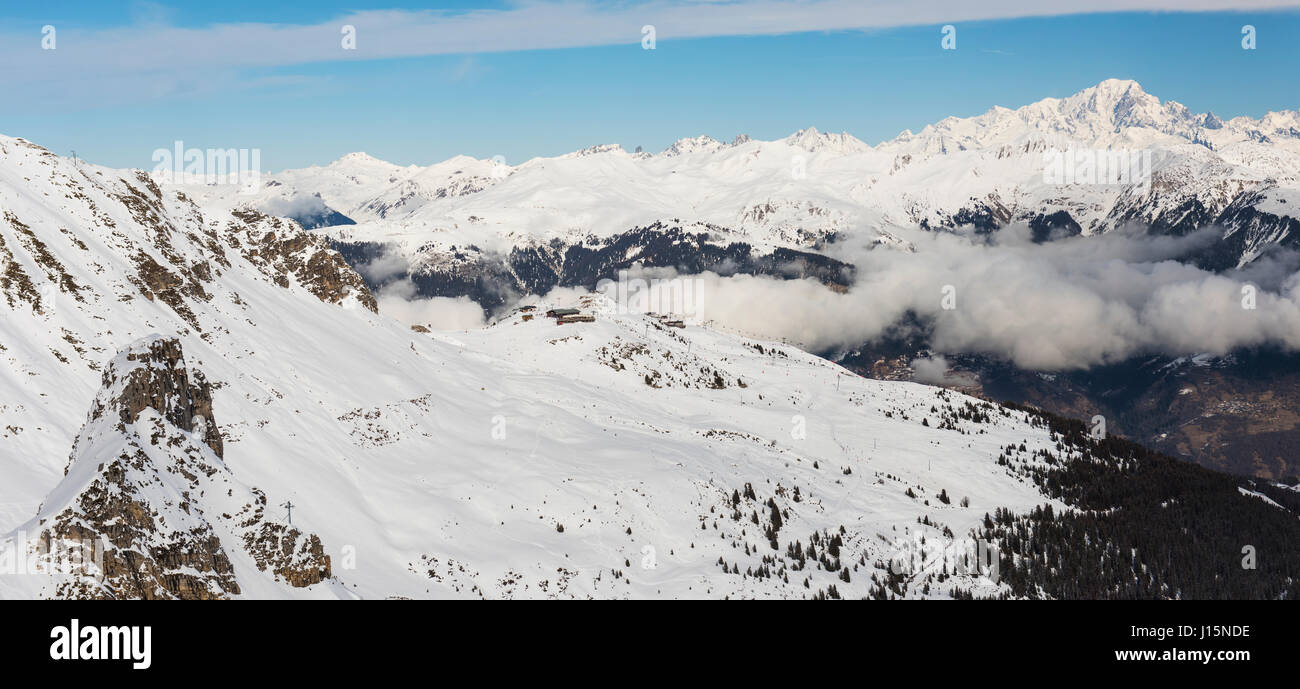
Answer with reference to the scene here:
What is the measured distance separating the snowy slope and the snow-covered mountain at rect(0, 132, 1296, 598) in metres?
0.41

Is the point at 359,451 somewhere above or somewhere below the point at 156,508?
above

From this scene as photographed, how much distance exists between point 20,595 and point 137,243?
9157 centimetres

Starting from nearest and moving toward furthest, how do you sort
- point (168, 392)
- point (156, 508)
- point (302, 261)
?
1. point (156, 508)
2. point (168, 392)
3. point (302, 261)

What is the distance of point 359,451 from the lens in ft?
321

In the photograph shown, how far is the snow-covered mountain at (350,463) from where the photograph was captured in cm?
5159

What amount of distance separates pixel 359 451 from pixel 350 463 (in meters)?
4.61

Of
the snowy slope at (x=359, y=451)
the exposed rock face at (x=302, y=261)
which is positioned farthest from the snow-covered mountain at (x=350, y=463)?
the exposed rock face at (x=302, y=261)

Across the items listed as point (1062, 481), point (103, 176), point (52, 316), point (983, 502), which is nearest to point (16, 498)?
point (52, 316)

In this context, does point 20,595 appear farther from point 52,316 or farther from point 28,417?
point 52,316

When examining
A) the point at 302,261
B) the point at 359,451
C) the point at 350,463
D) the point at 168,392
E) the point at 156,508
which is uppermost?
the point at 302,261

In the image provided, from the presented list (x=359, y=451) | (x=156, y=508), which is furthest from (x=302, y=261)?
(x=156, y=508)

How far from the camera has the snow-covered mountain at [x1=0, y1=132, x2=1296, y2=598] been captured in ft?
169

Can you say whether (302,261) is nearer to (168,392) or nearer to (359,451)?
(359,451)

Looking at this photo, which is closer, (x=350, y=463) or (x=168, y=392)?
(x=168, y=392)
